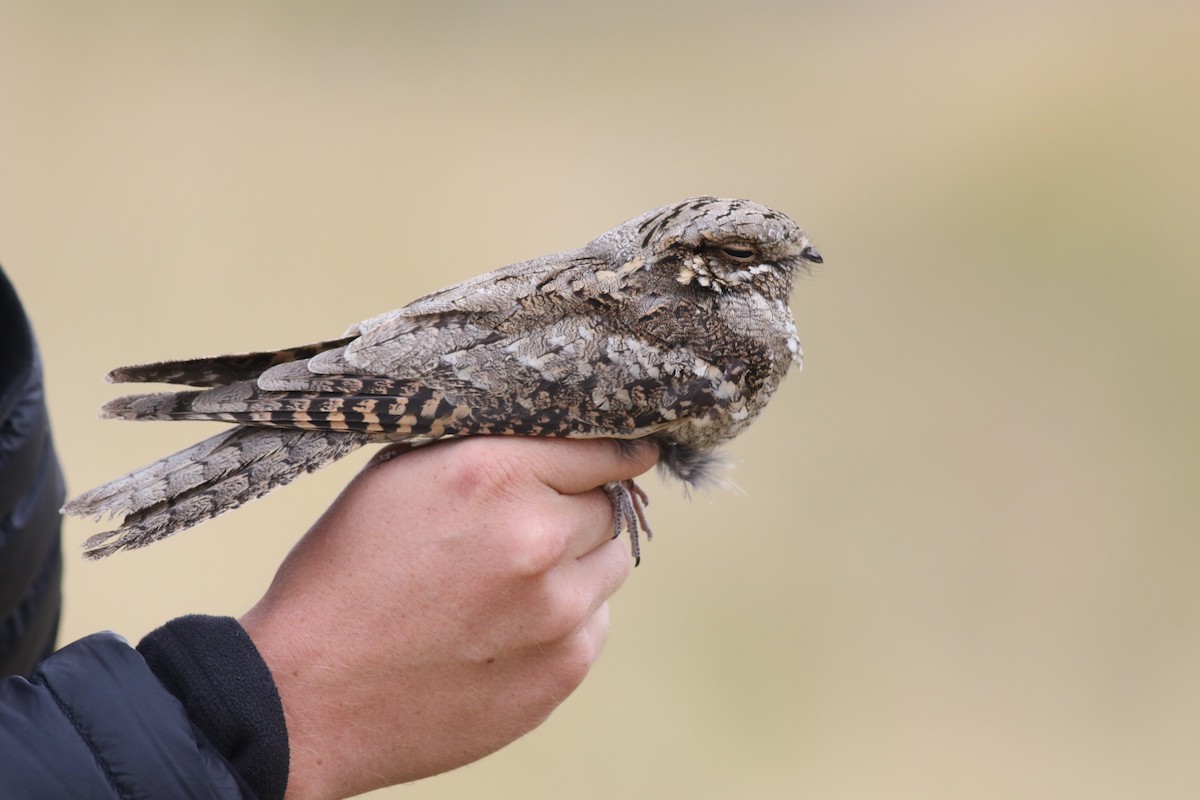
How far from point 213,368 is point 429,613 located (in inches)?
26.0

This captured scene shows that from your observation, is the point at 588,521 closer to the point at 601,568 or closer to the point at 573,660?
the point at 601,568

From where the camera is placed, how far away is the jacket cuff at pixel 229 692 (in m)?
1.49

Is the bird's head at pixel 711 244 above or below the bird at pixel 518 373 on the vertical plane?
above

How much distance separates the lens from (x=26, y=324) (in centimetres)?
201

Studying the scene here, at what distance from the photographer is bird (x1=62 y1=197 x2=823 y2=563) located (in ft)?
6.11

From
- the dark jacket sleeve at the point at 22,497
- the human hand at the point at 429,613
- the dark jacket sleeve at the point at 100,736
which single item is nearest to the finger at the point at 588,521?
the human hand at the point at 429,613

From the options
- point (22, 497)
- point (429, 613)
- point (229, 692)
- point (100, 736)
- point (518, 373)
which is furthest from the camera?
point (22, 497)

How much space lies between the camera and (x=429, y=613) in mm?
1760

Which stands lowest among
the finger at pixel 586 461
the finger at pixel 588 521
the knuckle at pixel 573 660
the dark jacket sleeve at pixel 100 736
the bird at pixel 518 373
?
the knuckle at pixel 573 660

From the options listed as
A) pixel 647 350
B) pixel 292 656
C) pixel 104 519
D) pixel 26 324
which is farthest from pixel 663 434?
pixel 26 324

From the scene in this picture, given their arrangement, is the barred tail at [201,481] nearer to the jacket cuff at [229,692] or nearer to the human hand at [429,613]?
the human hand at [429,613]

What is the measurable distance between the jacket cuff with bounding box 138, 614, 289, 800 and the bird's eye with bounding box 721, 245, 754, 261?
3.89 feet

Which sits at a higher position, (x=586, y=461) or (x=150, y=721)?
(x=586, y=461)

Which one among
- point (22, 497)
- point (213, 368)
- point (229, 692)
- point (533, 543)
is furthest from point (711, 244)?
point (22, 497)
